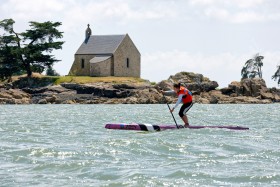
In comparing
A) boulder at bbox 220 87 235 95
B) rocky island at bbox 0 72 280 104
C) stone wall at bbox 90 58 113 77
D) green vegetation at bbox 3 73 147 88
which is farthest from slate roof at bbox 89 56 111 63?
boulder at bbox 220 87 235 95

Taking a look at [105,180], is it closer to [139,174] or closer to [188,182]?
[139,174]

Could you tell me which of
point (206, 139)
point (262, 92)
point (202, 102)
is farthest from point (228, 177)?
point (262, 92)

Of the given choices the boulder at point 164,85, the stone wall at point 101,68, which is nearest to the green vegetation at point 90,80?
the stone wall at point 101,68

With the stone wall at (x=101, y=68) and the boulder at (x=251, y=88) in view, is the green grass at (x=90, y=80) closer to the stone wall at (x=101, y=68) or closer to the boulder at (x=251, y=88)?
the stone wall at (x=101, y=68)

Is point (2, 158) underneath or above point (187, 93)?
underneath

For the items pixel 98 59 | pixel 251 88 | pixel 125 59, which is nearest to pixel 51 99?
pixel 98 59

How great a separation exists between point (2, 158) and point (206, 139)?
7.79 m

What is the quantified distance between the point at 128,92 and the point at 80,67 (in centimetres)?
1757

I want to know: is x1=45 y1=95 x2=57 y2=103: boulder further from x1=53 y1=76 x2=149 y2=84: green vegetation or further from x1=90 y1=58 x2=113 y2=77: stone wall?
x1=90 y1=58 x2=113 y2=77: stone wall

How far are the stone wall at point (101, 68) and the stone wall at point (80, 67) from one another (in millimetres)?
2064

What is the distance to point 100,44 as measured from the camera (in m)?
96.8

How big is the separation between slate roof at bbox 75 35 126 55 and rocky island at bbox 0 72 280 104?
8368mm

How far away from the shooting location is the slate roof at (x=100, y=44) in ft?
312

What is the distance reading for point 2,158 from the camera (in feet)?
51.4
